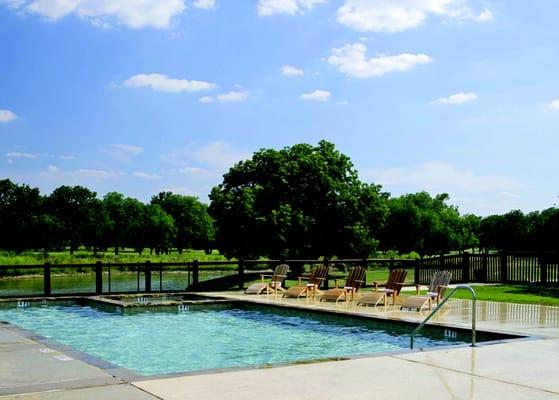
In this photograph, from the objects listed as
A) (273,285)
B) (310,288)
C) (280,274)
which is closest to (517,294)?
(310,288)

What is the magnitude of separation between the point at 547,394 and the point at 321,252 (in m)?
30.9

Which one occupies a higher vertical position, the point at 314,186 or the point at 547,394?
the point at 314,186

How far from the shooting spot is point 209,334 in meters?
14.2

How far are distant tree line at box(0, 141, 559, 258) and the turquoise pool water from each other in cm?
1739

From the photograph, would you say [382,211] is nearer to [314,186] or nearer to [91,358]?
[314,186]

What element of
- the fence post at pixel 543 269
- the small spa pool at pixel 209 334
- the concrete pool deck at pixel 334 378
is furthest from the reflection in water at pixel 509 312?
the fence post at pixel 543 269

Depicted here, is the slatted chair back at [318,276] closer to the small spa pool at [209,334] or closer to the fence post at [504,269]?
the small spa pool at [209,334]

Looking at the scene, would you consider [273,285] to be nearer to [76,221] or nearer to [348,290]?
[348,290]

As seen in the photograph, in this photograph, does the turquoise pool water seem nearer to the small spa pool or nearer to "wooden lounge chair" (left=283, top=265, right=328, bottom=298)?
the small spa pool

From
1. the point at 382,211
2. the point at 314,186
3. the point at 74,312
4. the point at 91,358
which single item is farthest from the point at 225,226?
the point at 91,358

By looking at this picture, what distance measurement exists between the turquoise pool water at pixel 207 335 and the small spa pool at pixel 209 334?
17mm

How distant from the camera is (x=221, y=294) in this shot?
21141mm

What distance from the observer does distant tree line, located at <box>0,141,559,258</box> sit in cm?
3659

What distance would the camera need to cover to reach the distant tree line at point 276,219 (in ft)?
120
